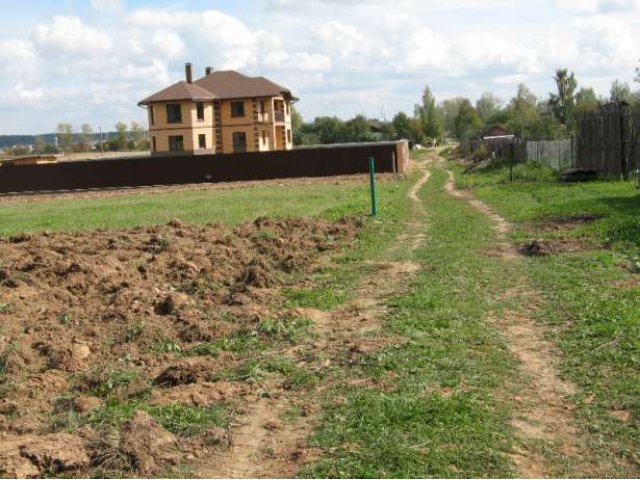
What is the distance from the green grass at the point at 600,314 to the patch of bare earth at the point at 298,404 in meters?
1.74

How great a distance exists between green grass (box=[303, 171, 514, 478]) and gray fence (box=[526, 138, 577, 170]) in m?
23.5

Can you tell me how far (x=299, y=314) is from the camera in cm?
911

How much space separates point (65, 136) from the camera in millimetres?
157875

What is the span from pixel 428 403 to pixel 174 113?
63.2m

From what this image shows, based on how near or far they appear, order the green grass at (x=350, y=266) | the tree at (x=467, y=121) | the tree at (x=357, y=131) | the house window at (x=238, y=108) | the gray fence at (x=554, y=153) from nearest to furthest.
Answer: the green grass at (x=350, y=266) → the gray fence at (x=554, y=153) → the house window at (x=238, y=108) → the tree at (x=357, y=131) → the tree at (x=467, y=121)

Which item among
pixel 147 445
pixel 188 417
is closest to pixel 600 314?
pixel 188 417

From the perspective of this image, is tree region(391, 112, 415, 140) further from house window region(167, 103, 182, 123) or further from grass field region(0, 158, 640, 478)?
grass field region(0, 158, 640, 478)

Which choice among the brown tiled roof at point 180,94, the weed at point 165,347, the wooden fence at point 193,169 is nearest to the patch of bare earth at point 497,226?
the weed at point 165,347

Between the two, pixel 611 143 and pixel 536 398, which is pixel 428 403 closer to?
pixel 536 398

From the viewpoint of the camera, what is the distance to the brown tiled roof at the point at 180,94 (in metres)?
65.9

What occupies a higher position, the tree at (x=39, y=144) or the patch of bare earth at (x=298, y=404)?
the tree at (x=39, y=144)

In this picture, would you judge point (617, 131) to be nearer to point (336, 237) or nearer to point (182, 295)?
point (336, 237)

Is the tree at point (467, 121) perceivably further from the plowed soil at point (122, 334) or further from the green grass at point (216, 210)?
the plowed soil at point (122, 334)

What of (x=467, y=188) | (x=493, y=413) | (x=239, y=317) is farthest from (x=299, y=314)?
(x=467, y=188)
